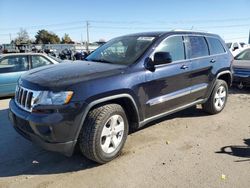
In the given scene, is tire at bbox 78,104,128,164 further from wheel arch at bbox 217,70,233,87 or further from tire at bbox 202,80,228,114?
wheel arch at bbox 217,70,233,87

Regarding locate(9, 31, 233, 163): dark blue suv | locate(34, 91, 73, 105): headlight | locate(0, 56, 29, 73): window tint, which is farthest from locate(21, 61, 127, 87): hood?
locate(0, 56, 29, 73): window tint

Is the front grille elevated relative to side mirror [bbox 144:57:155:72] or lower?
lower

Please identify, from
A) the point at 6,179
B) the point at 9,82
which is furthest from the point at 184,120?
the point at 9,82

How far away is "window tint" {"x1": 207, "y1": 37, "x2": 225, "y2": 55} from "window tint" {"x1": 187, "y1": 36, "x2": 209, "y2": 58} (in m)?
0.21

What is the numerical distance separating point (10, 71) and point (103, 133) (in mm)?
5306

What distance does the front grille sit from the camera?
3299 mm

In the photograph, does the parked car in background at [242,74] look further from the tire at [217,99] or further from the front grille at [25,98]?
the front grille at [25,98]

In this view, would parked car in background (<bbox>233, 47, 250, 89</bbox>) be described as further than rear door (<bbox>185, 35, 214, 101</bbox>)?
Yes

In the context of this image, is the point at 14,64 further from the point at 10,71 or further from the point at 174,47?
the point at 174,47

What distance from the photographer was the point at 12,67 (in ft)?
25.4

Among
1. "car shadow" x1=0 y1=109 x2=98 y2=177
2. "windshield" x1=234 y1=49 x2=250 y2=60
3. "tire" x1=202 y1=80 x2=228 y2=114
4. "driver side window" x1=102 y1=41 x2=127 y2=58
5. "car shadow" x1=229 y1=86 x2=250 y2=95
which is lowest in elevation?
"car shadow" x1=0 y1=109 x2=98 y2=177

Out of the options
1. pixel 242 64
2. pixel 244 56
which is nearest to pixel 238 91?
pixel 242 64

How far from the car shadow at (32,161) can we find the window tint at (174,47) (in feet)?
7.40

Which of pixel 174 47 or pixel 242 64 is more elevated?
pixel 174 47
